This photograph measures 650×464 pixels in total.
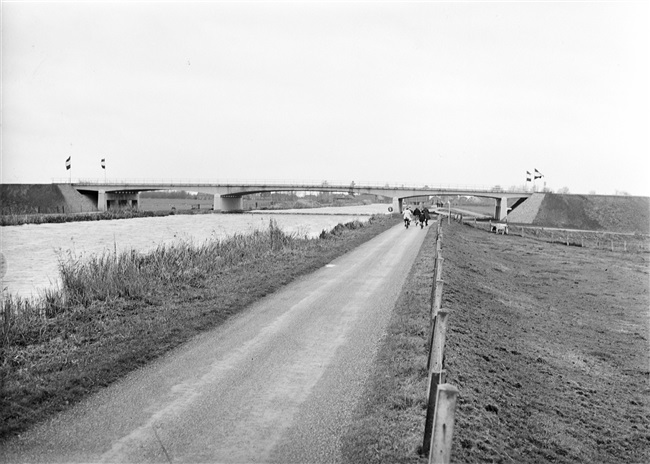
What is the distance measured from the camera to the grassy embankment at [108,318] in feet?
23.7

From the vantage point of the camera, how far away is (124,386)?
750 cm

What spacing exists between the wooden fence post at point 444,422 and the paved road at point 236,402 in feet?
5.39

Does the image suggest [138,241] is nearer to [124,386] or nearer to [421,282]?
[421,282]

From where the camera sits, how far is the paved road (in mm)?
5672

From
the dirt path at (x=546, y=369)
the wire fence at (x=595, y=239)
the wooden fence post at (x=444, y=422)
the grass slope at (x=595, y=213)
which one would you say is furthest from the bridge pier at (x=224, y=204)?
the wooden fence post at (x=444, y=422)

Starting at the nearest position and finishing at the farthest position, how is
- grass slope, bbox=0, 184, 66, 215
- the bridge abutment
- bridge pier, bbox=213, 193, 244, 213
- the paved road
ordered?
the paved road
grass slope, bbox=0, 184, 66, 215
the bridge abutment
bridge pier, bbox=213, 193, 244, 213

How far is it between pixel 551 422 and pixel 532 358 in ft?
11.4

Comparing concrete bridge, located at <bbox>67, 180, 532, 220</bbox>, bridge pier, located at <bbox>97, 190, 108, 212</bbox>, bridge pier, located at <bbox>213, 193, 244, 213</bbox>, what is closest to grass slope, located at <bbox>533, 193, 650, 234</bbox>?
concrete bridge, located at <bbox>67, 180, 532, 220</bbox>

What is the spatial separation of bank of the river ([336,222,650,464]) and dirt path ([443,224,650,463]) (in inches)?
1.1

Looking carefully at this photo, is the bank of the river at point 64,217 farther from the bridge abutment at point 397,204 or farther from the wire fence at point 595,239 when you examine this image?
the wire fence at point 595,239

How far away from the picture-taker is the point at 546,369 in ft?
36.7

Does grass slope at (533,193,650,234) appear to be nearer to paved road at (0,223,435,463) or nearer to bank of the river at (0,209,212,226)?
bank of the river at (0,209,212,226)

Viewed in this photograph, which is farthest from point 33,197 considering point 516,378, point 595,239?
point 516,378

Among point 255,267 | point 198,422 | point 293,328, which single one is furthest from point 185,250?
point 198,422
